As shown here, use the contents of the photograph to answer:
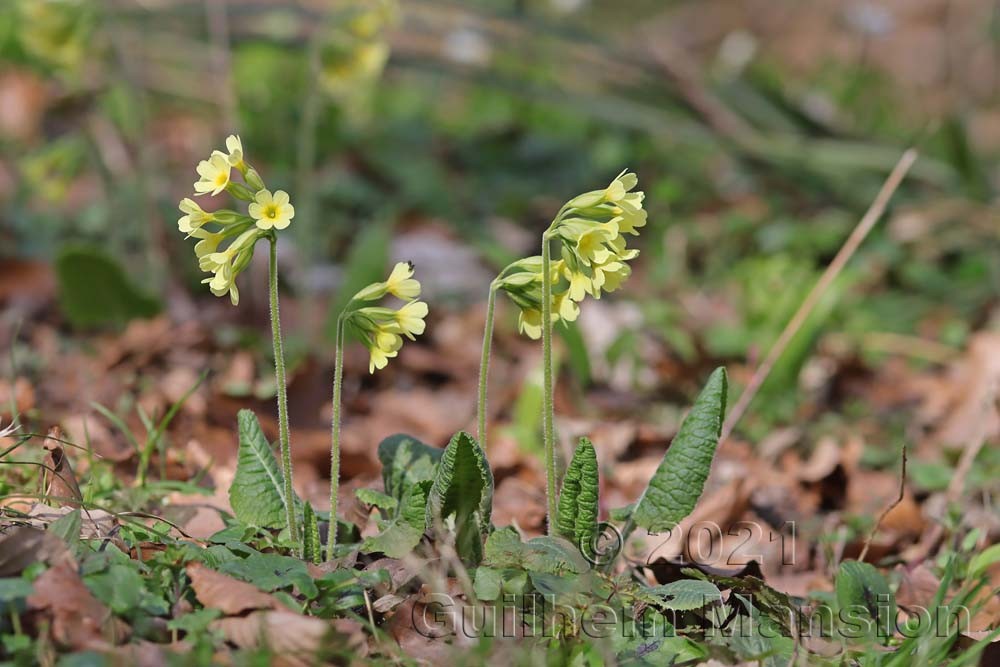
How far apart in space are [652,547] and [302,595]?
894 mm

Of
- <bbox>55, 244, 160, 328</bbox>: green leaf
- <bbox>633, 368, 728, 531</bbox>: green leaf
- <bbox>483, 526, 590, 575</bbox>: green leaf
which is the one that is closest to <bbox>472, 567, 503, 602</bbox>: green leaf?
<bbox>483, 526, 590, 575</bbox>: green leaf

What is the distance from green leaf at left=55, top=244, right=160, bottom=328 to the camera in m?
3.62

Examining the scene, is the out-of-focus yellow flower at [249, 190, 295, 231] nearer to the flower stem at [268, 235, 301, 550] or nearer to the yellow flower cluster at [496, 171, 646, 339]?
the flower stem at [268, 235, 301, 550]

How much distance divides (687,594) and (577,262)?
0.55 metres

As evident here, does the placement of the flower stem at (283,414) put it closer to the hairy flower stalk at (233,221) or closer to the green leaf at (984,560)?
the hairy flower stalk at (233,221)

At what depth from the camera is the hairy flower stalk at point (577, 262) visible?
1.63m

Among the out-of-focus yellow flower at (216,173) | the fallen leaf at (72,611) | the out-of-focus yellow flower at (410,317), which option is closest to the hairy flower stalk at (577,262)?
the out-of-focus yellow flower at (410,317)

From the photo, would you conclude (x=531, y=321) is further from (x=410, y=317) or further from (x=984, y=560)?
(x=984, y=560)

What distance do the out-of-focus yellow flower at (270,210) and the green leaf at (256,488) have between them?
379 mm

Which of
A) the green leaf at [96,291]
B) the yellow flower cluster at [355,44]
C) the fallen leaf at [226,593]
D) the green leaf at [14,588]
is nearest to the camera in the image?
the green leaf at [14,588]

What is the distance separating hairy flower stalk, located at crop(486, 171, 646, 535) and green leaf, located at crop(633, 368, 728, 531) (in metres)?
0.20

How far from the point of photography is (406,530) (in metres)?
1.71

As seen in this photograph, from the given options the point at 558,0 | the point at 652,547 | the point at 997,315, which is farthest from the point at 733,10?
the point at 652,547

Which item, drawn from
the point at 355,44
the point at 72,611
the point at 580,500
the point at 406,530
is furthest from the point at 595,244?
the point at 355,44
